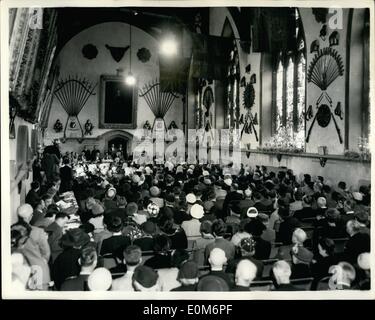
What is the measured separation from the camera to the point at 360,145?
9.36 meters

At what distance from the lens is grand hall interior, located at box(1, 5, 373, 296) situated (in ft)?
15.5

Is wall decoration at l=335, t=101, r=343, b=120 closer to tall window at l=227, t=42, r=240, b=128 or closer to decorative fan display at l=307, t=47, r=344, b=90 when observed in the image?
decorative fan display at l=307, t=47, r=344, b=90

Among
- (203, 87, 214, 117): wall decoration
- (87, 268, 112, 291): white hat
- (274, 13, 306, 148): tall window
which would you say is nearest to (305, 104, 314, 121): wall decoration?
(274, 13, 306, 148): tall window

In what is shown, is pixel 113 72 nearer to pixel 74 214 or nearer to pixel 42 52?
pixel 42 52

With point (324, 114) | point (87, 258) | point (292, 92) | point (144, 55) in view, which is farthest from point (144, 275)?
point (144, 55)

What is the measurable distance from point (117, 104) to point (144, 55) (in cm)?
375

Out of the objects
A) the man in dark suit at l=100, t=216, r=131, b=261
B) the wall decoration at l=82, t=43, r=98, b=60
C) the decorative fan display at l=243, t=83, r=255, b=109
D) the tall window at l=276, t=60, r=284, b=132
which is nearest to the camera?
the man in dark suit at l=100, t=216, r=131, b=261

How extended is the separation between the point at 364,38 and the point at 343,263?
641 centimetres

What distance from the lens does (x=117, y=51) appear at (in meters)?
26.3

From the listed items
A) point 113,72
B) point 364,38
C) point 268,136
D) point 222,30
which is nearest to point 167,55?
point 222,30

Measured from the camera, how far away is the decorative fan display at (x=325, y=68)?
1038 cm

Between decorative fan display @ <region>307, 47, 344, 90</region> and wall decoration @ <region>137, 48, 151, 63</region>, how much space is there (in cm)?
1652
